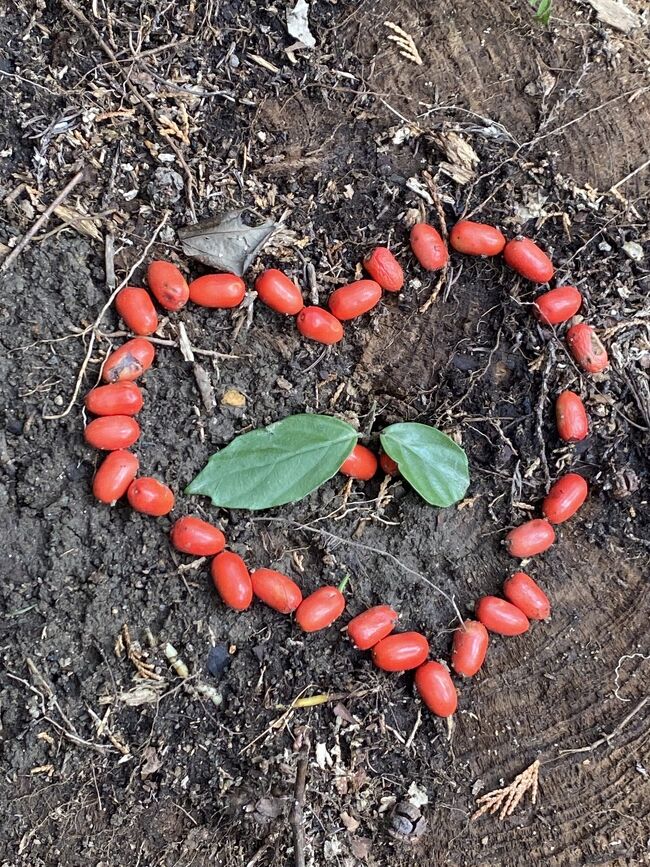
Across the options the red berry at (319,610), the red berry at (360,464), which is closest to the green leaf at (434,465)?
the red berry at (360,464)

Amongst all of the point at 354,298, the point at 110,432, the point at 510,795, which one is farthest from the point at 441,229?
the point at 510,795

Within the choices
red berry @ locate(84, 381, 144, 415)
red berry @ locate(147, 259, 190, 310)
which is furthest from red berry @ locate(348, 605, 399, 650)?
red berry @ locate(147, 259, 190, 310)

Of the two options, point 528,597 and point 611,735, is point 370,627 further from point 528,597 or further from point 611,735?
point 611,735

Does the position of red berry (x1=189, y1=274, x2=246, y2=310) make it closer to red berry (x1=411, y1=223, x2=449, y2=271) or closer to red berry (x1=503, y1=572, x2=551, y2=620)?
red berry (x1=411, y1=223, x2=449, y2=271)

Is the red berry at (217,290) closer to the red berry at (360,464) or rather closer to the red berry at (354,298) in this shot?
the red berry at (354,298)

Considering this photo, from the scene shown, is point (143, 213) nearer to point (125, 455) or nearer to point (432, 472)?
point (125, 455)

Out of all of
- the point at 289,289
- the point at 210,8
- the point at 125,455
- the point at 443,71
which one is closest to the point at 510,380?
the point at 289,289

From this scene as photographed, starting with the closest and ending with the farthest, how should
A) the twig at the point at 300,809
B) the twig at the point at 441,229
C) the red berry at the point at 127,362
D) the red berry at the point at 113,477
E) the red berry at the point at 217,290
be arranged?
the twig at the point at 300,809, the red berry at the point at 113,477, the red berry at the point at 127,362, the red berry at the point at 217,290, the twig at the point at 441,229
